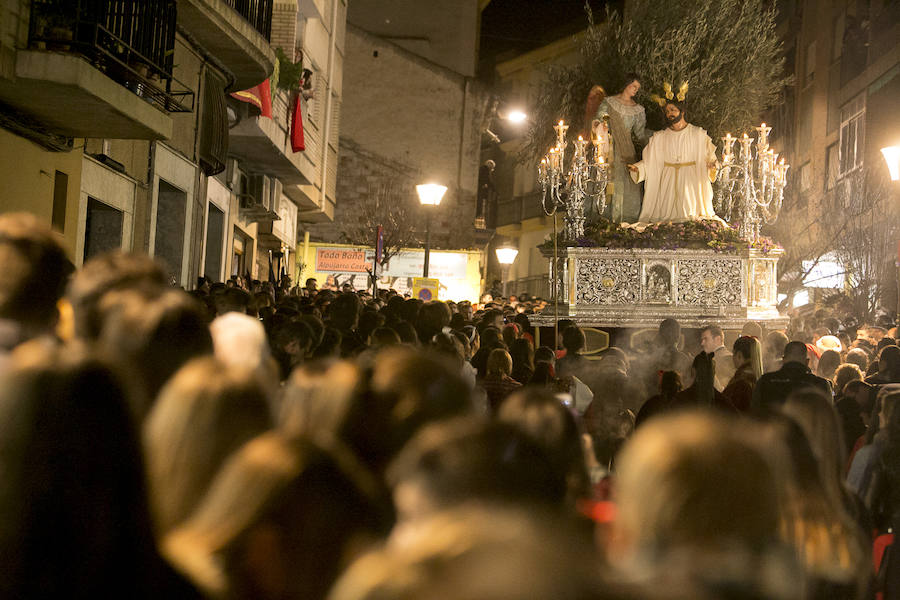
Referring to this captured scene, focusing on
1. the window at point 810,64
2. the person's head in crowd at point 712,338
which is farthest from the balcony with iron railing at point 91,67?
the window at point 810,64

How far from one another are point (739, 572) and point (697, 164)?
61.3 feet

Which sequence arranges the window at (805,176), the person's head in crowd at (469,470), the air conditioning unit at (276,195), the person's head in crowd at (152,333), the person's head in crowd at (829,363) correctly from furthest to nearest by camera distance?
1. the window at (805,176)
2. the air conditioning unit at (276,195)
3. the person's head in crowd at (829,363)
4. the person's head in crowd at (152,333)
5. the person's head in crowd at (469,470)

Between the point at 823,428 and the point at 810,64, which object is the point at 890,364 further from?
the point at 810,64

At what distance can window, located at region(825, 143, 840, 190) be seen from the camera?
3659 centimetres

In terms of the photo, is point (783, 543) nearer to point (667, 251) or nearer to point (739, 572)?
point (739, 572)

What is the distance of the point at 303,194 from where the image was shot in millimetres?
29641

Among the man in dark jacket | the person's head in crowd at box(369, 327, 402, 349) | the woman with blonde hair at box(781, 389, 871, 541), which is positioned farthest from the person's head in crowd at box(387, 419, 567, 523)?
the man in dark jacket

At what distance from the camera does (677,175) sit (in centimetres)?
1998

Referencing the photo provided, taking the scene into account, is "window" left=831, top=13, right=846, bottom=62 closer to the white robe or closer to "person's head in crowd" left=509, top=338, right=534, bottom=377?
the white robe

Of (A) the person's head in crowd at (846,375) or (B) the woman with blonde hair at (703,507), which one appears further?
(A) the person's head in crowd at (846,375)

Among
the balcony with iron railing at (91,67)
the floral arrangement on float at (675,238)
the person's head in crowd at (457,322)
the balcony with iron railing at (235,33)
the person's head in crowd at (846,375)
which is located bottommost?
the person's head in crowd at (846,375)

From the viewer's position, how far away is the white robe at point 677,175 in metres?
19.9

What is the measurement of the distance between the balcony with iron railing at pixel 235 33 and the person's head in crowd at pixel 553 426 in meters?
12.1

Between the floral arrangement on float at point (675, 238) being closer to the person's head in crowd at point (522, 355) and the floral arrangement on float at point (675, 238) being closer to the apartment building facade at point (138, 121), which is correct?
the apartment building facade at point (138, 121)
